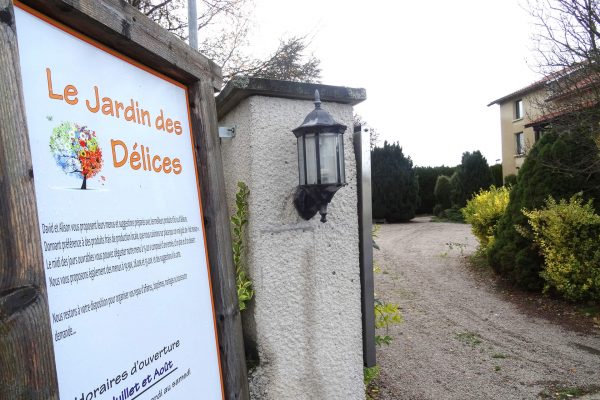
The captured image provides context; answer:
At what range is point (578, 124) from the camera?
6664 millimetres

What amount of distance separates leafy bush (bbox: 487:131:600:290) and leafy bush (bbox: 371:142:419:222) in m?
13.2

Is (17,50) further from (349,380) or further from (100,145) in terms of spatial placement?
(349,380)

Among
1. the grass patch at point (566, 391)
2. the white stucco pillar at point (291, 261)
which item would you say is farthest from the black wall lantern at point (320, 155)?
the grass patch at point (566, 391)

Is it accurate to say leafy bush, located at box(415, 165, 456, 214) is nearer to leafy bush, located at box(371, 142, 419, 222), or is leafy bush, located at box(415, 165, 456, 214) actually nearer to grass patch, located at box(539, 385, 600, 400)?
leafy bush, located at box(371, 142, 419, 222)

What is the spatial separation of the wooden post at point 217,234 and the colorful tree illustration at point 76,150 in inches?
19.4

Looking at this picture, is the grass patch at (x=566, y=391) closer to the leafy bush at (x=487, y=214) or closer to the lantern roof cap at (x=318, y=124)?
the lantern roof cap at (x=318, y=124)

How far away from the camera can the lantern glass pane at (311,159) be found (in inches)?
86.3

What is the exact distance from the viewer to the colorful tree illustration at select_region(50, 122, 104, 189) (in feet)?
3.60

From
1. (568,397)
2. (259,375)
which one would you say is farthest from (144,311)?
(568,397)

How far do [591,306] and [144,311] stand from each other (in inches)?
277

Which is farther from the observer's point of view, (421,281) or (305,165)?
(421,281)

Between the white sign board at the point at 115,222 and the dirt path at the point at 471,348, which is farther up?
the white sign board at the point at 115,222

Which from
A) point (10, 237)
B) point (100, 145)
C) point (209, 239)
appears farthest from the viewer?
point (209, 239)

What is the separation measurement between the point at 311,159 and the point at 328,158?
82mm
